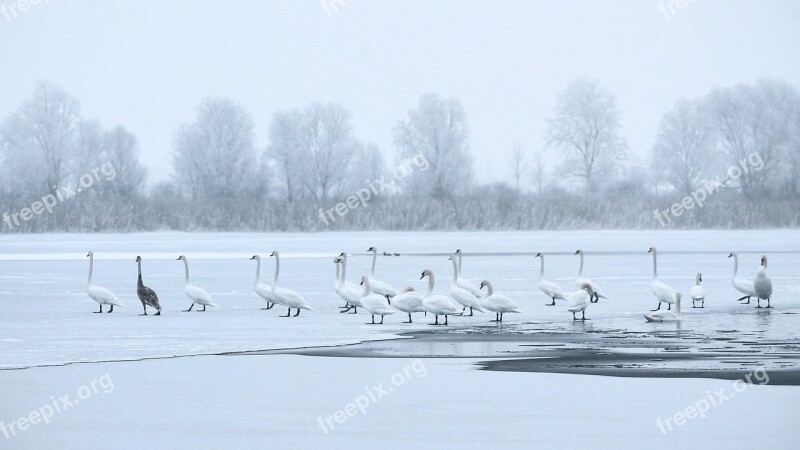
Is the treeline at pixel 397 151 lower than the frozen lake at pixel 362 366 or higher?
higher

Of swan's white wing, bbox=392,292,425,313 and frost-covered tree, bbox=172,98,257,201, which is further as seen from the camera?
frost-covered tree, bbox=172,98,257,201

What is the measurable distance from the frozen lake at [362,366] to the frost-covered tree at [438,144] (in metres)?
50.5

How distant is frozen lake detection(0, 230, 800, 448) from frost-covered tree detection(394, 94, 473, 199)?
166ft

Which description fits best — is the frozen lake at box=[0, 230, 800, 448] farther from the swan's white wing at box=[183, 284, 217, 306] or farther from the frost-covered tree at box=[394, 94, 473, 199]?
the frost-covered tree at box=[394, 94, 473, 199]

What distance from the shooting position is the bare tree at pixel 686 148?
7444 cm

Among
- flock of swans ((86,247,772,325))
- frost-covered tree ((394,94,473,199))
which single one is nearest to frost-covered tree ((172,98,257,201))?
frost-covered tree ((394,94,473,199))

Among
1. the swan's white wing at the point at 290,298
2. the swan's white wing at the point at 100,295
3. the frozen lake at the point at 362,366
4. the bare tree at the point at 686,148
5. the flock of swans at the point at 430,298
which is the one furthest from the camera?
the bare tree at the point at 686,148

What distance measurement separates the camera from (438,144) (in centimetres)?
7338

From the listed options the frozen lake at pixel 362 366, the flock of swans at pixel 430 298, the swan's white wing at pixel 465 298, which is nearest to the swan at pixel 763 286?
the flock of swans at pixel 430 298

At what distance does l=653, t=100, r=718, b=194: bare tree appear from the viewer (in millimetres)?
74438

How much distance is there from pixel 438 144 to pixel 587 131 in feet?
34.3

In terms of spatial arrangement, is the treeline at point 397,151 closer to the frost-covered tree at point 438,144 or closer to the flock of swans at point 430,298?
the frost-covered tree at point 438,144

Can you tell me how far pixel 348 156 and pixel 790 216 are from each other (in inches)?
1553

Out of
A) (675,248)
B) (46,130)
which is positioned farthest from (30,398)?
(46,130)
